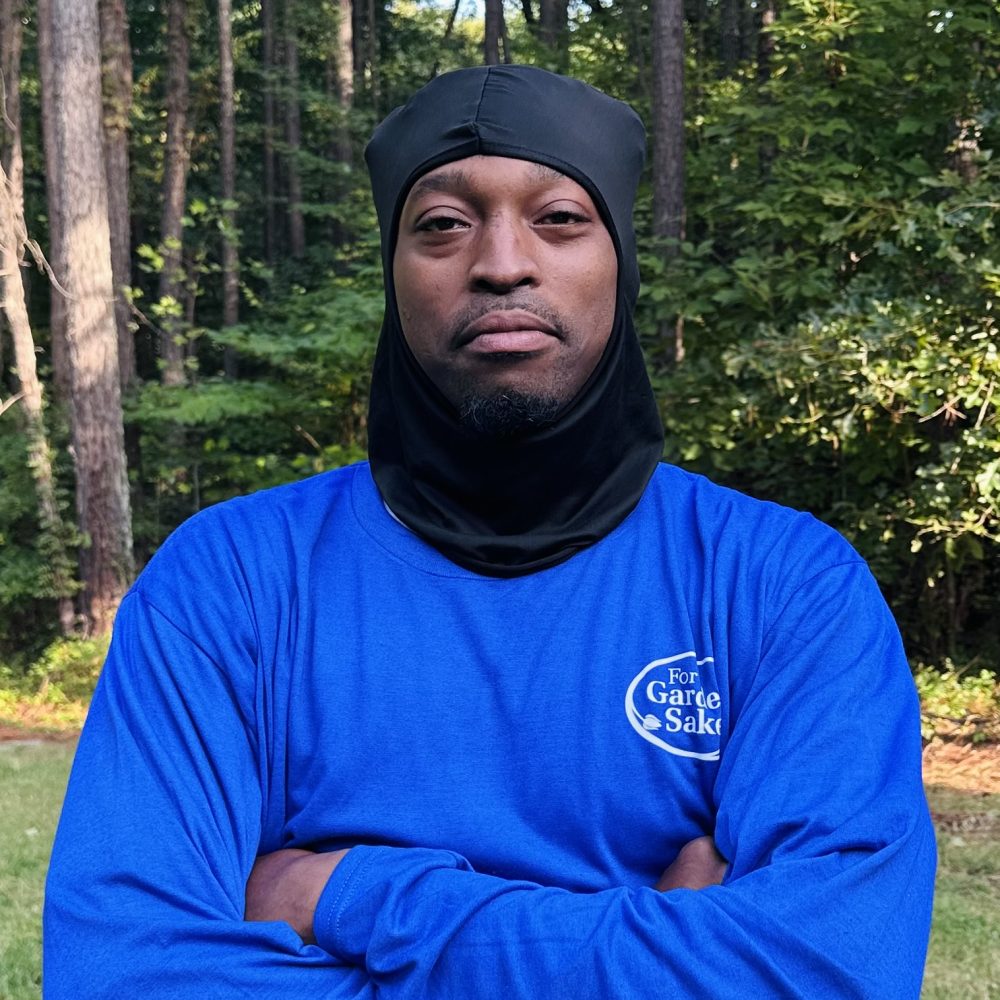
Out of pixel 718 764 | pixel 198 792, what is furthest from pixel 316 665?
pixel 718 764

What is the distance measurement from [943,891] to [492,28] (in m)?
17.7

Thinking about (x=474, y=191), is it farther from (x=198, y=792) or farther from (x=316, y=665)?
(x=198, y=792)

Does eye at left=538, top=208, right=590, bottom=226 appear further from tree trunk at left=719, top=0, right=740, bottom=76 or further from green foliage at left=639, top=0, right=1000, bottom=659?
tree trunk at left=719, top=0, right=740, bottom=76

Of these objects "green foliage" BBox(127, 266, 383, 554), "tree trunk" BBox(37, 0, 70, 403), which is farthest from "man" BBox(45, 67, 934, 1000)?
"tree trunk" BBox(37, 0, 70, 403)

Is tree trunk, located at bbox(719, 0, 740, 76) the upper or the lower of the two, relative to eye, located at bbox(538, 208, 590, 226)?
upper

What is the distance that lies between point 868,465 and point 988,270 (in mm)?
1900

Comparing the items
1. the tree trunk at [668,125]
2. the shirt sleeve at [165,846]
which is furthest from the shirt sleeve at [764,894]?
the tree trunk at [668,125]

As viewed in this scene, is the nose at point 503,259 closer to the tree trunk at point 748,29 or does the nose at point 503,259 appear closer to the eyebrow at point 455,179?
the eyebrow at point 455,179

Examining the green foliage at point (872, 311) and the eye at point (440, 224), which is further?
the green foliage at point (872, 311)

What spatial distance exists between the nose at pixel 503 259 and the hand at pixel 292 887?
81 centimetres

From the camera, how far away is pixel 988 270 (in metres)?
7.32

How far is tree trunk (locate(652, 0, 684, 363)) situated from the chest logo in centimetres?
877

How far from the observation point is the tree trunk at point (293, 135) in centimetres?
2258

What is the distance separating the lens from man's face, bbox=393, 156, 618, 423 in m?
1.81
